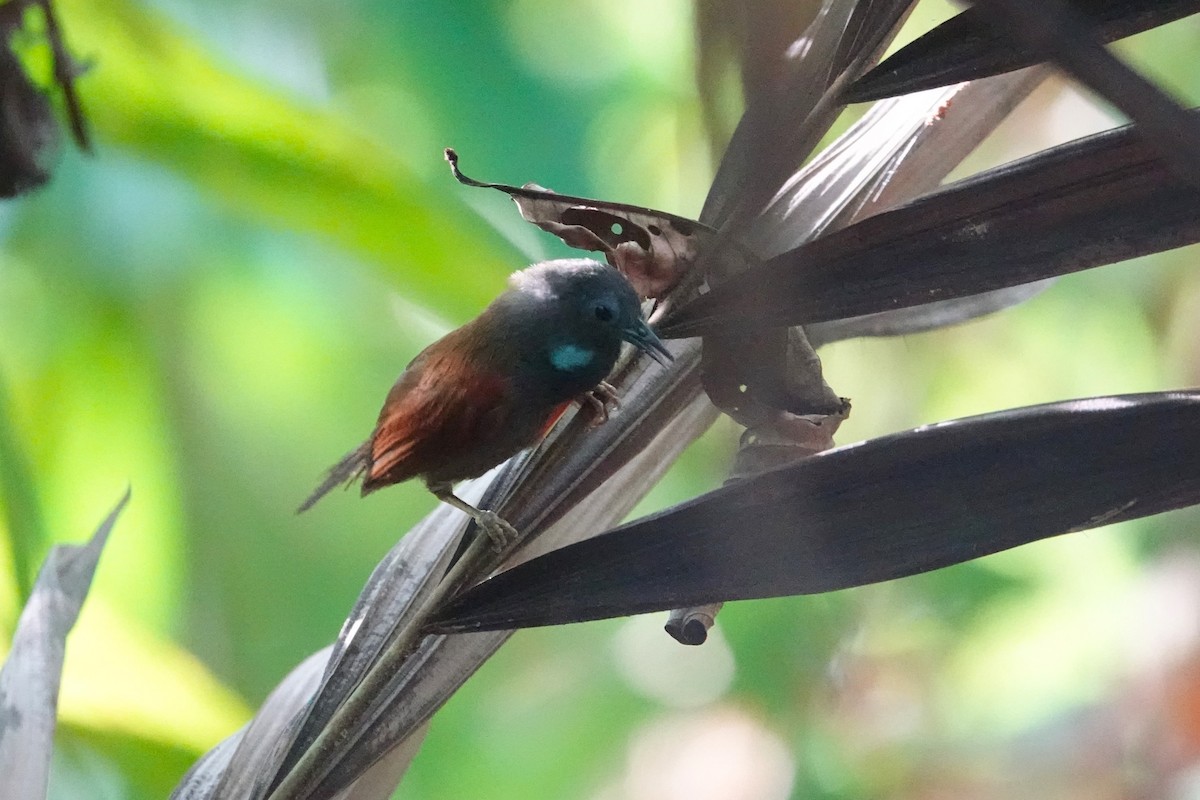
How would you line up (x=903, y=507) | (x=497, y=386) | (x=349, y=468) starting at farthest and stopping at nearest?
(x=349, y=468), (x=497, y=386), (x=903, y=507)

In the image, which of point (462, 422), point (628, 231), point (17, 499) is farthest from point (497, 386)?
point (17, 499)

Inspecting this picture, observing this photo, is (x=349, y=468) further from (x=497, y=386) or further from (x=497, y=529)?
(x=497, y=529)

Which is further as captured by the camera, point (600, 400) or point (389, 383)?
point (389, 383)

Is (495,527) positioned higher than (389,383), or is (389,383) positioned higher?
(389,383)

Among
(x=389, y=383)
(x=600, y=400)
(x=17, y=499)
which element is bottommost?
(x=17, y=499)

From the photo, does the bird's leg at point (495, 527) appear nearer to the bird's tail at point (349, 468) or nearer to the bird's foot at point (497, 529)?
the bird's foot at point (497, 529)

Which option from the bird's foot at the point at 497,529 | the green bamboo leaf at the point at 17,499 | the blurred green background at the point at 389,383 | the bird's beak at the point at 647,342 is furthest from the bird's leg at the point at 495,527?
the green bamboo leaf at the point at 17,499
